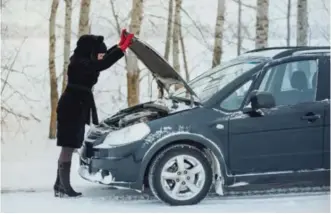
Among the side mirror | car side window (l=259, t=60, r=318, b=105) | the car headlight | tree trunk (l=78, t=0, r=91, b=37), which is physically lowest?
the car headlight

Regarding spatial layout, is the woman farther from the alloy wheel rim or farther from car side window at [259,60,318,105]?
→ car side window at [259,60,318,105]

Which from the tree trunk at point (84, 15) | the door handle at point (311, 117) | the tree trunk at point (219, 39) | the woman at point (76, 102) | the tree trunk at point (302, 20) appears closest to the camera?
the door handle at point (311, 117)

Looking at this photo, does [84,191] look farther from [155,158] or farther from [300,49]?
[300,49]

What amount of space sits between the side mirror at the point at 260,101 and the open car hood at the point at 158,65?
0.69 meters

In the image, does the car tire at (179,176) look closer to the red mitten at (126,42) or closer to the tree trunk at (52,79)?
the red mitten at (126,42)

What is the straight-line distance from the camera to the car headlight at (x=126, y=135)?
243 inches

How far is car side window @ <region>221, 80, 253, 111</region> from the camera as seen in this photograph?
6.34 meters

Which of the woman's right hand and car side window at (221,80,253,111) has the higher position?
the woman's right hand

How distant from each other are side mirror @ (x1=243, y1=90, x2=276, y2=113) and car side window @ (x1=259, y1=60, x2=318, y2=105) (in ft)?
0.47

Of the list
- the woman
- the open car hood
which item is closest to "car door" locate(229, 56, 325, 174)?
the open car hood

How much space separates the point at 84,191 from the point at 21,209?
105 cm

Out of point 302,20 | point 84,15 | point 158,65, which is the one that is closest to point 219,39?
point 302,20

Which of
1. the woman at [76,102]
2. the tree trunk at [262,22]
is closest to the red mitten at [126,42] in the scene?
the woman at [76,102]

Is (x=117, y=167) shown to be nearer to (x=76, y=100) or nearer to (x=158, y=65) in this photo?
(x=76, y=100)
